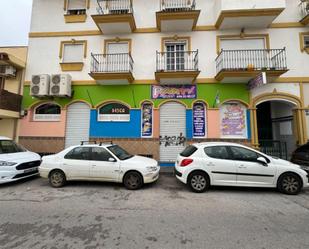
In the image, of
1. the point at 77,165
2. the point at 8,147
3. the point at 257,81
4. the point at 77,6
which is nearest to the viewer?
the point at 77,165

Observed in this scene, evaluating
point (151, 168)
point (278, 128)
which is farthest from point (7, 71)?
point (278, 128)

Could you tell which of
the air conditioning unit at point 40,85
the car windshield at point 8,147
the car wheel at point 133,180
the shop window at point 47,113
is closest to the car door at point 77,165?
the car wheel at point 133,180

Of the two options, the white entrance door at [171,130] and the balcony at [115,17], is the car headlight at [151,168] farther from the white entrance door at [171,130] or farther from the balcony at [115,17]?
the balcony at [115,17]

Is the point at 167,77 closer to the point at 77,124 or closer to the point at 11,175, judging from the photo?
the point at 77,124

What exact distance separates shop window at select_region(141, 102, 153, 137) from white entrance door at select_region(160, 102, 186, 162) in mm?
619

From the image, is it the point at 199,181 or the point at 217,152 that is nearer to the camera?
the point at 199,181

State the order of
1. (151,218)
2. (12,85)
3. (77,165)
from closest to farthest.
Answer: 1. (151,218)
2. (77,165)
3. (12,85)

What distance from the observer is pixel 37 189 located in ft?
20.2

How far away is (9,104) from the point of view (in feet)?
31.3

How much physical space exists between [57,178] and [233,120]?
8.85 metres

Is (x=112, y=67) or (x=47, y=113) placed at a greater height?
(x=112, y=67)

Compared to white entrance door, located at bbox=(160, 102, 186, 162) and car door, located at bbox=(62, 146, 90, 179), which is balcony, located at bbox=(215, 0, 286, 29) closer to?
white entrance door, located at bbox=(160, 102, 186, 162)

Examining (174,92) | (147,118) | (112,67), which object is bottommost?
(147,118)

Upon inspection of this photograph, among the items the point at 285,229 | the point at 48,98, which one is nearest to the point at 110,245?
the point at 285,229
